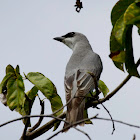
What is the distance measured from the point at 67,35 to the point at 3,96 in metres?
3.60

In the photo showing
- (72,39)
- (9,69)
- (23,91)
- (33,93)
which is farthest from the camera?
(72,39)

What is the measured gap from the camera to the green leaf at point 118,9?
299cm

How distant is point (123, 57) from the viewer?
2881 millimetres

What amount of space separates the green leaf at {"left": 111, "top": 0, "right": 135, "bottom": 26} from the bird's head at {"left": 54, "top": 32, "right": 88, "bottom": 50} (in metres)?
3.90

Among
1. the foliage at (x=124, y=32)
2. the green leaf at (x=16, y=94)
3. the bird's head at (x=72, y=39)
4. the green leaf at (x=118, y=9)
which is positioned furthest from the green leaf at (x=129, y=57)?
the bird's head at (x=72, y=39)

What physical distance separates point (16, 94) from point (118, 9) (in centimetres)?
153

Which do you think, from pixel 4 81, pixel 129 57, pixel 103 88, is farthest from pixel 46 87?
pixel 129 57

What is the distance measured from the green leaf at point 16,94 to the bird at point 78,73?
0.60 meters

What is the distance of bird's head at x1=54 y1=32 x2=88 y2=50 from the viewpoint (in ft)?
23.0

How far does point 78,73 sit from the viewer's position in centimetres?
527

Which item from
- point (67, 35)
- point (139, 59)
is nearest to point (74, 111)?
point (139, 59)

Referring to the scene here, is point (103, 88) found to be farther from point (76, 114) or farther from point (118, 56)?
point (118, 56)

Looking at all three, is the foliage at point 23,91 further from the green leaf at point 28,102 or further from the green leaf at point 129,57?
the green leaf at point 129,57

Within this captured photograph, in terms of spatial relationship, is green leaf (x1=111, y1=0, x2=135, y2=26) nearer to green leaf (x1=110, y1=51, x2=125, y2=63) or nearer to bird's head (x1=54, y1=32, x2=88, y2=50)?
green leaf (x1=110, y1=51, x2=125, y2=63)
